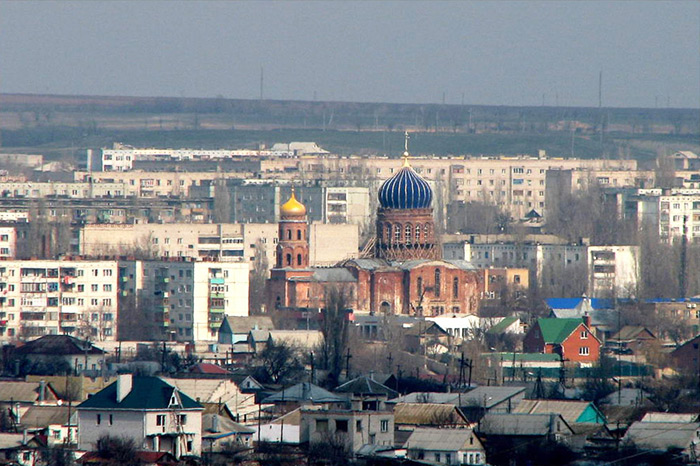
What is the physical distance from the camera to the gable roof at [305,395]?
3794cm

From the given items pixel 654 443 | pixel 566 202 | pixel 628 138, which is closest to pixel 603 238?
pixel 566 202

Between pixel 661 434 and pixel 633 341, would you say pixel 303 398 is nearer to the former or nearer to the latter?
pixel 661 434

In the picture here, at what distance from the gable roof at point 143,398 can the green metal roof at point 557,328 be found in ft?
75.4

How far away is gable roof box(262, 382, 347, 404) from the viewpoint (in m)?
37.9

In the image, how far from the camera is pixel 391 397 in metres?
40.3

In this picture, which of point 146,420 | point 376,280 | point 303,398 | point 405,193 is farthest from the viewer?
point 405,193

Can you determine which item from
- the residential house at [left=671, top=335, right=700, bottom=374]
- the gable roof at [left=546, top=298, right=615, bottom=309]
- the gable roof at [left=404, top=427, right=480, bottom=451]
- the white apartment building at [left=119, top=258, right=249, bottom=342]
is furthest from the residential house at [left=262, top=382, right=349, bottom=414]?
the gable roof at [left=546, top=298, right=615, bottom=309]

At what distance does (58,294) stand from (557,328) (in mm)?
13371

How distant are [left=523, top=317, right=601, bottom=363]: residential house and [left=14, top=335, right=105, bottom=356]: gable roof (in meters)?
10.4

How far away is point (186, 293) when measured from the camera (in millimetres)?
63812

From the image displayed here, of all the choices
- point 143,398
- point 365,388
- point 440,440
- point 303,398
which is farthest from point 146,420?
point 365,388

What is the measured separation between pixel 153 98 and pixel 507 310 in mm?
98392

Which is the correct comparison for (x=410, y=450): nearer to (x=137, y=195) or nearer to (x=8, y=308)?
(x=8, y=308)

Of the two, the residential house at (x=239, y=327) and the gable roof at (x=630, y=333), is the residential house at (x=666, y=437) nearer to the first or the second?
the gable roof at (x=630, y=333)
